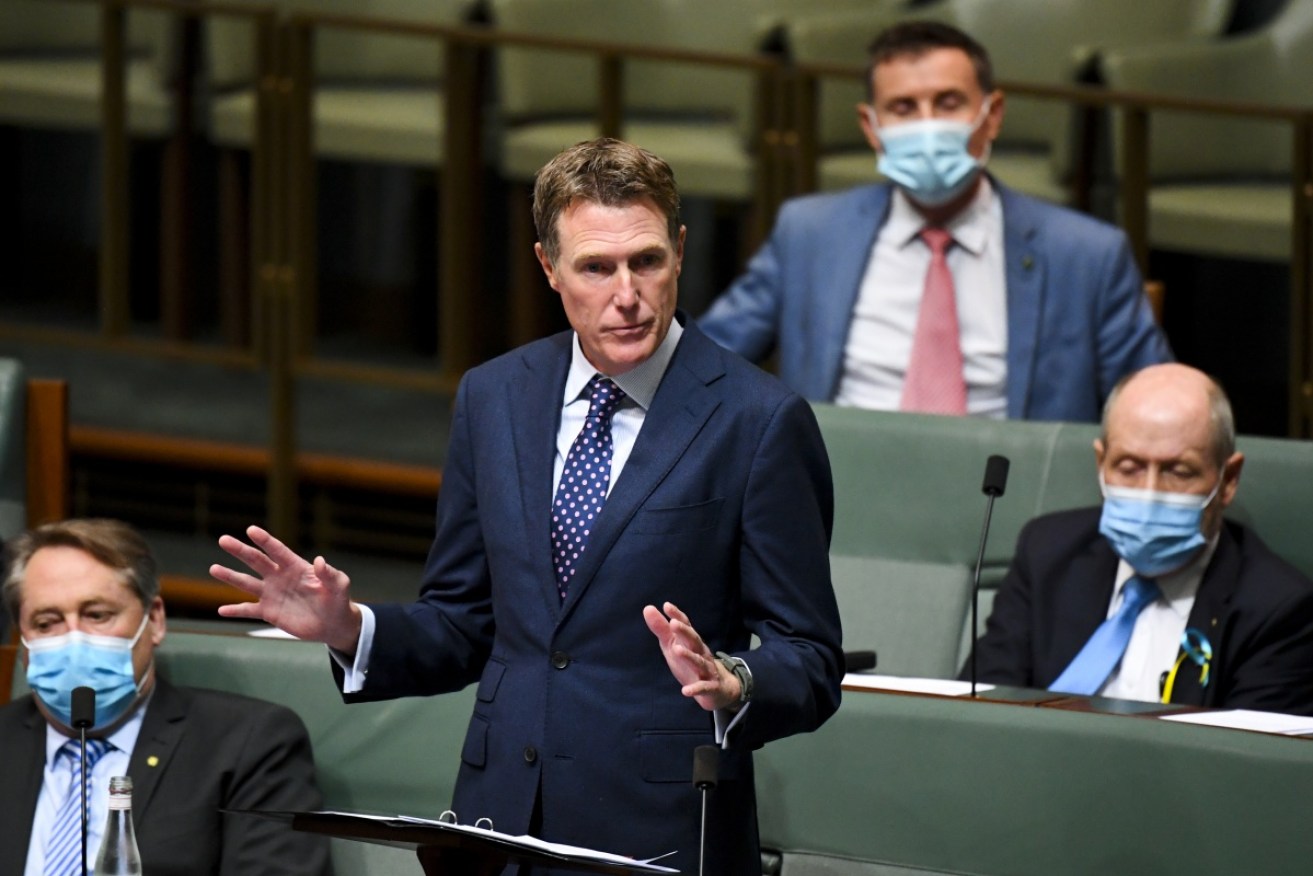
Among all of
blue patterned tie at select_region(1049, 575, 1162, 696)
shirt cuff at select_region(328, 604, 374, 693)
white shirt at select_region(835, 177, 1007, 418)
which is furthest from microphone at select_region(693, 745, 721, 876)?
white shirt at select_region(835, 177, 1007, 418)

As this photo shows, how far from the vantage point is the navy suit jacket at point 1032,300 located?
2969mm

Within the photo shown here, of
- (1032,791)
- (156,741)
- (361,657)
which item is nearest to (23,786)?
(156,741)

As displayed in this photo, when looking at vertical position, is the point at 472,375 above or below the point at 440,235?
below

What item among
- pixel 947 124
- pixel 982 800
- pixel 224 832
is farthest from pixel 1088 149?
pixel 224 832

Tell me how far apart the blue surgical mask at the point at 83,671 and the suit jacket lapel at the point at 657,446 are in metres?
0.94

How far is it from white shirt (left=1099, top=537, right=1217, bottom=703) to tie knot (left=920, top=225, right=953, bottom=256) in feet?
2.31

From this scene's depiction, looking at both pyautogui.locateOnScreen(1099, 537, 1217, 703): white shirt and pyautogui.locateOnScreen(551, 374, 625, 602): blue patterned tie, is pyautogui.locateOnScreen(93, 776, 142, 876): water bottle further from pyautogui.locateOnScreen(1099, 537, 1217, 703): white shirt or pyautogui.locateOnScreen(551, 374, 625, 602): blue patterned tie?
pyautogui.locateOnScreen(1099, 537, 1217, 703): white shirt

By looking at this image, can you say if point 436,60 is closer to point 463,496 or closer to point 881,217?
point 881,217

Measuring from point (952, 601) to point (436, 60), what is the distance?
1796 millimetres

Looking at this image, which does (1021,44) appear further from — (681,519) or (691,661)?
(691,661)

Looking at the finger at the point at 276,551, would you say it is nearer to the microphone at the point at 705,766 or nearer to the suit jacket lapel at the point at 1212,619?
the microphone at the point at 705,766

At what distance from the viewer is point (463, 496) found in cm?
175

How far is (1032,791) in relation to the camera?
7.00ft

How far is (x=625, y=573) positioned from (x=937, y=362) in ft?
4.77
